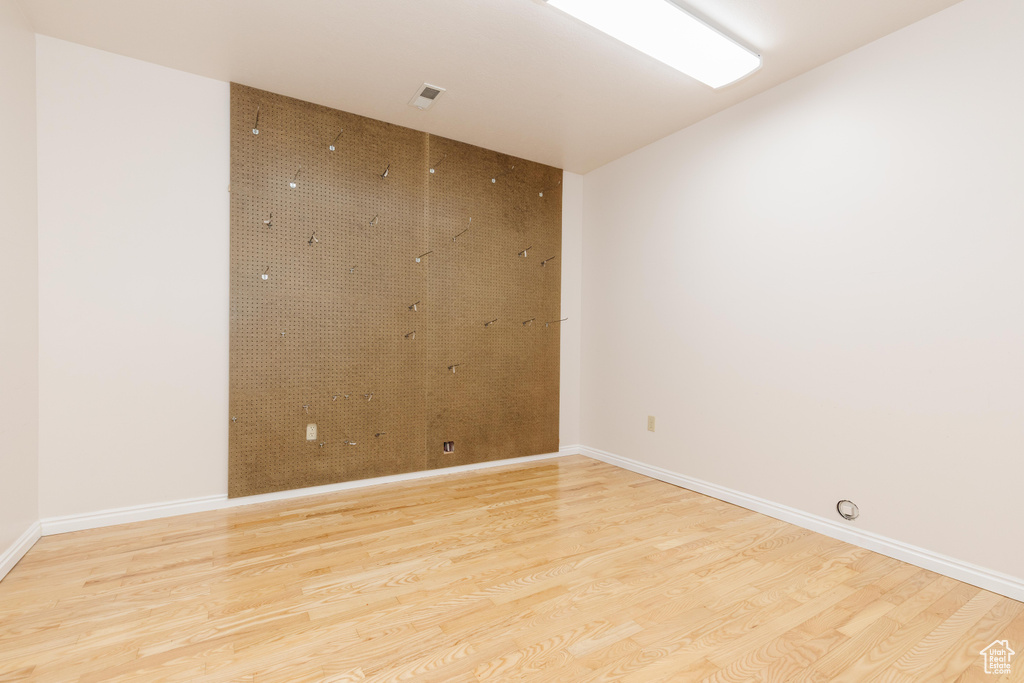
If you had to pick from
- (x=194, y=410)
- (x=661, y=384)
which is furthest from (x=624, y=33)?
(x=194, y=410)

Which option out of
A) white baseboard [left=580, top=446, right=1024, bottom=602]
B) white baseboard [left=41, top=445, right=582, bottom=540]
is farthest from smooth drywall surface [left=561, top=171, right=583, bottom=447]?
white baseboard [left=41, top=445, right=582, bottom=540]

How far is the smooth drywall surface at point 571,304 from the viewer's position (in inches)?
159

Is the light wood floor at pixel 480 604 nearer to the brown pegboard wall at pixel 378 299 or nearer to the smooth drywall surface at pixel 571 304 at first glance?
the brown pegboard wall at pixel 378 299

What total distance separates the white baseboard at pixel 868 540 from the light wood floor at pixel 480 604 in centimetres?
5

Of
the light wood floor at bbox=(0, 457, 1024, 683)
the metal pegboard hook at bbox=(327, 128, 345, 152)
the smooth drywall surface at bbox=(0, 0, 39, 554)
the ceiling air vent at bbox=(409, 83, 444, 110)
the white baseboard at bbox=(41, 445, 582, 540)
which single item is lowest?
the light wood floor at bbox=(0, 457, 1024, 683)

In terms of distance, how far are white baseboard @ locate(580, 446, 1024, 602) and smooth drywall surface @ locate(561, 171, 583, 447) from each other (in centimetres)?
92

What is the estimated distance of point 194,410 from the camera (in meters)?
2.64

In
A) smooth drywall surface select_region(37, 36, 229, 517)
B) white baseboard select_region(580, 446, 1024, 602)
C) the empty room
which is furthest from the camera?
smooth drywall surface select_region(37, 36, 229, 517)

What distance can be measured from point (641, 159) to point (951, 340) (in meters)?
2.26

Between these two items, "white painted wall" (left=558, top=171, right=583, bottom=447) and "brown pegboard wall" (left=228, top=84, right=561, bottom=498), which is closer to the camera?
"brown pegboard wall" (left=228, top=84, right=561, bottom=498)

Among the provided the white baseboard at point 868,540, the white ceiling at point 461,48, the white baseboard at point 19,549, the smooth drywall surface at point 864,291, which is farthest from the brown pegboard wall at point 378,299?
the white baseboard at point 868,540

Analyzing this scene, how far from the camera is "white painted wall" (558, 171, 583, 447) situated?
4.05 metres

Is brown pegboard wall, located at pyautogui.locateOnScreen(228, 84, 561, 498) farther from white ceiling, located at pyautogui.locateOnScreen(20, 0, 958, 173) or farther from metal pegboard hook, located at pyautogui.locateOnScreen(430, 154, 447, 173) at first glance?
white ceiling, located at pyautogui.locateOnScreen(20, 0, 958, 173)

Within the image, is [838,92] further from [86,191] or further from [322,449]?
[86,191]
